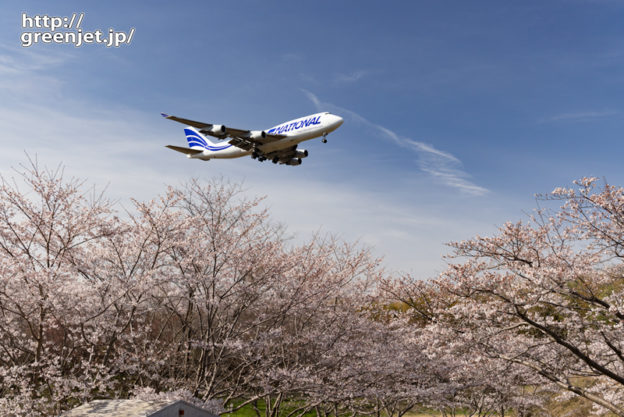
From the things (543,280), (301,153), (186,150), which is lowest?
(543,280)

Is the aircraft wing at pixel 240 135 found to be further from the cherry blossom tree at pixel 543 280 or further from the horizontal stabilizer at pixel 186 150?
the cherry blossom tree at pixel 543 280

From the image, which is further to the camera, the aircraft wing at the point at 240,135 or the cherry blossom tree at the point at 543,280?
the aircraft wing at the point at 240,135

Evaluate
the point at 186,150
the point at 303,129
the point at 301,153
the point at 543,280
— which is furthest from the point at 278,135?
the point at 543,280

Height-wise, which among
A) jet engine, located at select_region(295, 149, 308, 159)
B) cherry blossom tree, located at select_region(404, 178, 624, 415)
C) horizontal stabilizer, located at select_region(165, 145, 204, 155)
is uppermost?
horizontal stabilizer, located at select_region(165, 145, 204, 155)

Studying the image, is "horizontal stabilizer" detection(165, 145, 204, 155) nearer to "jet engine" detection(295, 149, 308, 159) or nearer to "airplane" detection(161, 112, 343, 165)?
"airplane" detection(161, 112, 343, 165)

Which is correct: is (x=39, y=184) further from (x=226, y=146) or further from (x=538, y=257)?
(x=226, y=146)

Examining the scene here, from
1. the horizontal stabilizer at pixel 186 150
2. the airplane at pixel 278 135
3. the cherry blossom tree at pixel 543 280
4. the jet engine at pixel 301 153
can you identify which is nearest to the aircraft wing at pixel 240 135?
the airplane at pixel 278 135

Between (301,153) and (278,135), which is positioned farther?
(301,153)

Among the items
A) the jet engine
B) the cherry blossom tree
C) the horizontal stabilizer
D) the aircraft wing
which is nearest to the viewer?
the cherry blossom tree

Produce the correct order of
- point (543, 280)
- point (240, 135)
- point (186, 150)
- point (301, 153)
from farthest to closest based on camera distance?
point (186, 150) < point (301, 153) < point (240, 135) < point (543, 280)

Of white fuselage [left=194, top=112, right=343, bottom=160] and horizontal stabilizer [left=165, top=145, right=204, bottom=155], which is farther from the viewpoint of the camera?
horizontal stabilizer [left=165, top=145, right=204, bottom=155]

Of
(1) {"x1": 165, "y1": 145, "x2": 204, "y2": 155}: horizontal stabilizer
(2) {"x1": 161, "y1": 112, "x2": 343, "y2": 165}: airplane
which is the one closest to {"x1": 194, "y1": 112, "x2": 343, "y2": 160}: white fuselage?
(2) {"x1": 161, "y1": 112, "x2": 343, "y2": 165}: airplane

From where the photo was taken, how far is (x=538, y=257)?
10.3 metres

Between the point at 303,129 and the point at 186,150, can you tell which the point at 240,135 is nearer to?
the point at 303,129
